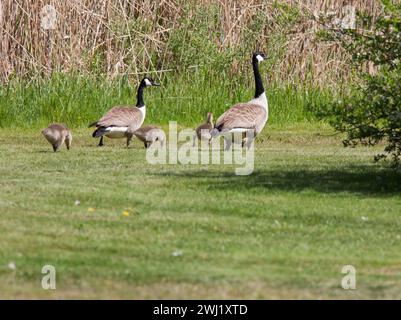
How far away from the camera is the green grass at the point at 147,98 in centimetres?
2038

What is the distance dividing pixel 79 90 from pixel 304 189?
848 cm

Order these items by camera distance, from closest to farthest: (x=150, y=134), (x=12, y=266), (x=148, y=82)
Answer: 1. (x=12, y=266)
2. (x=150, y=134)
3. (x=148, y=82)

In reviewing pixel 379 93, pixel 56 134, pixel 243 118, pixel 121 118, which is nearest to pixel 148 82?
pixel 121 118

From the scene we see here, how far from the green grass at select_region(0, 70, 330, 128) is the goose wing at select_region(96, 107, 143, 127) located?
2.07m

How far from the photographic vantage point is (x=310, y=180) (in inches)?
550

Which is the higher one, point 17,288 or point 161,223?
point 161,223

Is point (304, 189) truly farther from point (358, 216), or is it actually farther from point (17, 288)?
point (17, 288)

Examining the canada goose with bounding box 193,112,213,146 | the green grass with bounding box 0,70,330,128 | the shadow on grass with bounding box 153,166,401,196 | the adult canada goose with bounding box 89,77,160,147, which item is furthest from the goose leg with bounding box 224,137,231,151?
the shadow on grass with bounding box 153,166,401,196

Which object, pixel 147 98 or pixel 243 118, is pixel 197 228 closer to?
pixel 243 118

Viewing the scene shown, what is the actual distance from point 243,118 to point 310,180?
4.12 m

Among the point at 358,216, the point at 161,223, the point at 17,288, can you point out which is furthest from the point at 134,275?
the point at 358,216

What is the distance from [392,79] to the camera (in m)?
13.1

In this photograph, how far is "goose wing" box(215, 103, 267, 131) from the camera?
58.5 feet
